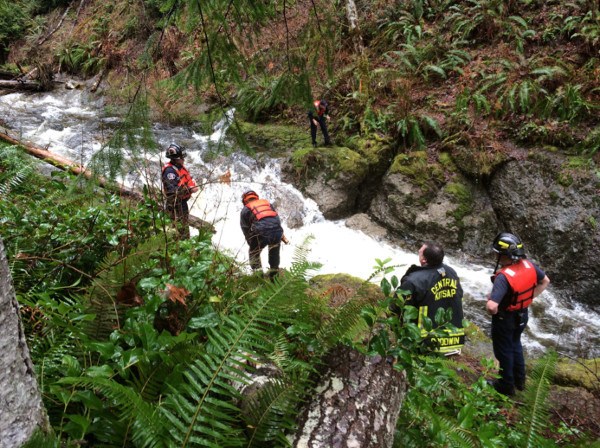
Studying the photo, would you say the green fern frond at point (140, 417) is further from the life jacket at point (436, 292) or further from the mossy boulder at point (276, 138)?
the mossy boulder at point (276, 138)

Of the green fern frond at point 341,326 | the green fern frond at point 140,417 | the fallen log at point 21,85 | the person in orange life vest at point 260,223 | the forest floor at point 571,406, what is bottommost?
the forest floor at point 571,406

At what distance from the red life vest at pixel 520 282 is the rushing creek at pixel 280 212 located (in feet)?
3.68

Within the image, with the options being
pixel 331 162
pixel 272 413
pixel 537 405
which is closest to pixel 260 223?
pixel 537 405

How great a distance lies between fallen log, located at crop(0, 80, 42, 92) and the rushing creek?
106 cm

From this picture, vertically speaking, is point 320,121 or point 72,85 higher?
point 72,85

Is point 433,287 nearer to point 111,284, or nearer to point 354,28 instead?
point 111,284

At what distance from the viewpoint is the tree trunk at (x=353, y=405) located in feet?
5.42

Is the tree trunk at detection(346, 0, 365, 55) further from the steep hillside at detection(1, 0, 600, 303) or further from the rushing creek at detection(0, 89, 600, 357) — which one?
the rushing creek at detection(0, 89, 600, 357)

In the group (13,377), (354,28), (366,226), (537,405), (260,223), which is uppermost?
(354,28)

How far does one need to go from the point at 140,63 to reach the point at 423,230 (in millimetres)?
7330

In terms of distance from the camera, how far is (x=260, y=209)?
19.5ft

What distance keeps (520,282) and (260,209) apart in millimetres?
3519

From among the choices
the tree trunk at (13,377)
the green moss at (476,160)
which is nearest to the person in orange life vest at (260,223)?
the tree trunk at (13,377)

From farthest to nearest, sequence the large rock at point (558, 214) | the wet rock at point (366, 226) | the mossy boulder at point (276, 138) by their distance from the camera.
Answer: the mossy boulder at point (276, 138) → the wet rock at point (366, 226) → the large rock at point (558, 214)
